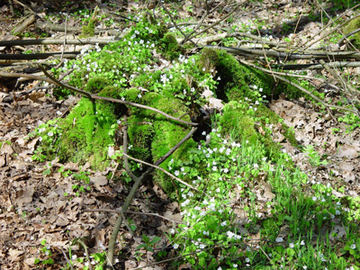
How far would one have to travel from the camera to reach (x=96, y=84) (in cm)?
443

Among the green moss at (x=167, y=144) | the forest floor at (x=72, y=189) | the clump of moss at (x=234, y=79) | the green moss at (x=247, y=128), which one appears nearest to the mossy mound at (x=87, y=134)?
the forest floor at (x=72, y=189)

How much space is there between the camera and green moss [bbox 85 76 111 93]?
4379mm

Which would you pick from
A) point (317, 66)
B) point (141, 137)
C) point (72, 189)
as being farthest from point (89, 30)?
point (317, 66)

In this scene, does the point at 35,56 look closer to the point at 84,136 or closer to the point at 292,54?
the point at 84,136

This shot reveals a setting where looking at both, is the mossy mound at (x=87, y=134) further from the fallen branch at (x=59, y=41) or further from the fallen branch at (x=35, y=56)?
the fallen branch at (x=59, y=41)

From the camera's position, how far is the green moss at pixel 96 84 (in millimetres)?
4379

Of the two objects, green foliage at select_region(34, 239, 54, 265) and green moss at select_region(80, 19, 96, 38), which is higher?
green moss at select_region(80, 19, 96, 38)

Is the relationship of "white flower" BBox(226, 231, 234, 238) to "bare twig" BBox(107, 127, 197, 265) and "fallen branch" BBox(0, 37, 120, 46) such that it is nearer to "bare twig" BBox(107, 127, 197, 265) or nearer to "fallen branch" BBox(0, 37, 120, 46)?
"bare twig" BBox(107, 127, 197, 265)

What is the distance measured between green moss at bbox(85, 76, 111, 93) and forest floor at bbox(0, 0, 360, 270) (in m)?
0.63

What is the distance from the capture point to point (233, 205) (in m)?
3.85

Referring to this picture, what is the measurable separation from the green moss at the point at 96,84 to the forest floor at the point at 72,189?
628mm

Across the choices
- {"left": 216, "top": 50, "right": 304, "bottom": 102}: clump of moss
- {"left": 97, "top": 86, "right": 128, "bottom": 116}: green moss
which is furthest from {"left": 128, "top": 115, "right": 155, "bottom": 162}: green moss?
{"left": 216, "top": 50, "right": 304, "bottom": 102}: clump of moss

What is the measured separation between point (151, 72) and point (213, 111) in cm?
122

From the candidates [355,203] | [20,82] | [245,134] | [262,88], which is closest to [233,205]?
[245,134]
